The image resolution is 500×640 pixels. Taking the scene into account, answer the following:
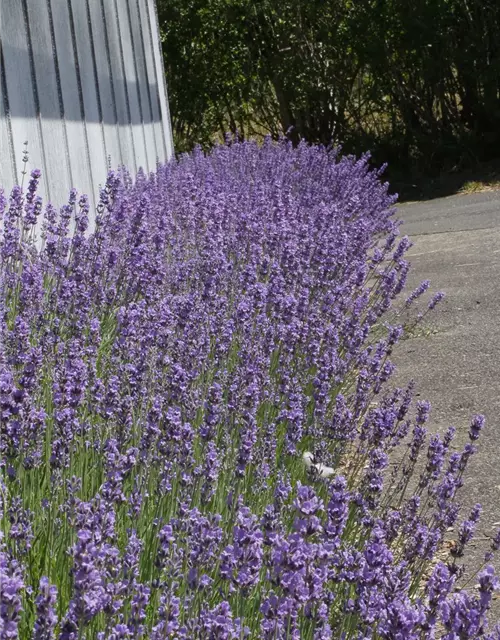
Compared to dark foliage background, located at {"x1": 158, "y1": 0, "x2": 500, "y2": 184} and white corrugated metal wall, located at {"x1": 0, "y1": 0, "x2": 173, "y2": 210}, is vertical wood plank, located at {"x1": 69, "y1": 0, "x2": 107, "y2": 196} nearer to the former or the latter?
white corrugated metal wall, located at {"x1": 0, "y1": 0, "x2": 173, "y2": 210}

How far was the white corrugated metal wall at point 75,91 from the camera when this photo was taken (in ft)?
21.1

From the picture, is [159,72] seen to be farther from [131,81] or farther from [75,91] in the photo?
[75,91]

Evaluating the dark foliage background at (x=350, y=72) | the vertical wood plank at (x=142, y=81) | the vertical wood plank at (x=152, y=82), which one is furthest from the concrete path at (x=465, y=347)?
the dark foliage background at (x=350, y=72)

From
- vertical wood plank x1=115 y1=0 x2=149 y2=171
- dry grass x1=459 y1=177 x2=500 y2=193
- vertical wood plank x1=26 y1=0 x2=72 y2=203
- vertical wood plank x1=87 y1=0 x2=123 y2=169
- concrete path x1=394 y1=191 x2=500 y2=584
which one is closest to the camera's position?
concrete path x1=394 y1=191 x2=500 y2=584

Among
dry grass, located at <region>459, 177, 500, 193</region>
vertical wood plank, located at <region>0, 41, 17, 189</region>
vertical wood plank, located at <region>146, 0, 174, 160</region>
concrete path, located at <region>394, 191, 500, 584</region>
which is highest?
vertical wood plank, located at <region>146, 0, 174, 160</region>

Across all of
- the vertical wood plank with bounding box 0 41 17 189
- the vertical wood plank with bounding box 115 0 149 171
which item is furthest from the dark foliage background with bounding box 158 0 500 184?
the vertical wood plank with bounding box 0 41 17 189

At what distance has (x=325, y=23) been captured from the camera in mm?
16250

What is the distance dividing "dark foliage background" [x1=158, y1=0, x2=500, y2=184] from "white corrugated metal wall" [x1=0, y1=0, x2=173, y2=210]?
547 cm

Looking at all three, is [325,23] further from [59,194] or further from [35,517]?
[35,517]

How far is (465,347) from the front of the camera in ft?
18.1

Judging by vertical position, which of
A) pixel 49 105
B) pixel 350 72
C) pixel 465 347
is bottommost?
pixel 465 347

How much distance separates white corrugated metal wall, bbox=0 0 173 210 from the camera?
6434 millimetres

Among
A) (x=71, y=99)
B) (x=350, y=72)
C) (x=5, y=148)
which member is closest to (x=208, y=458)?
(x=5, y=148)

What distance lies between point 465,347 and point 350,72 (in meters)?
12.0
